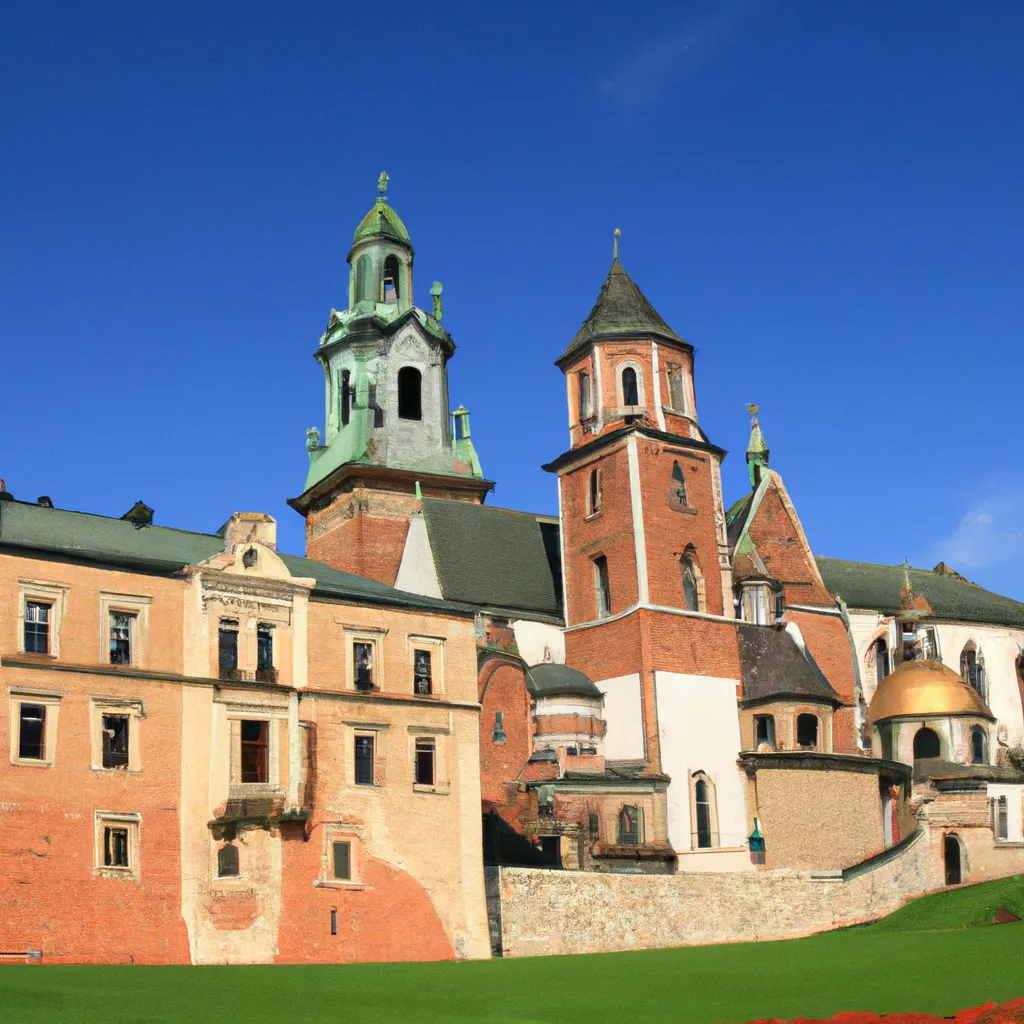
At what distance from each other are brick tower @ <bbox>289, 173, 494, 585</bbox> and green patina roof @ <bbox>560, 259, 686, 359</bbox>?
941 cm

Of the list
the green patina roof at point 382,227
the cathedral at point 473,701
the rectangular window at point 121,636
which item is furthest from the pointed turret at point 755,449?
the rectangular window at point 121,636

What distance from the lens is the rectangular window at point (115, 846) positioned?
3456 centimetres

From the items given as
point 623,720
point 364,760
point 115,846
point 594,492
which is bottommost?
point 115,846

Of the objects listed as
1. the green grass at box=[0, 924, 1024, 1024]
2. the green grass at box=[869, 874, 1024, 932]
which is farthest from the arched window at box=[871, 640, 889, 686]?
the green grass at box=[0, 924, 1024, 1024]

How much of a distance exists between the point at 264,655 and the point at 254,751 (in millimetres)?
2532

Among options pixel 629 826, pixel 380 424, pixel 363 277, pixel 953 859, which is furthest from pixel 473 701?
pixel 363 277

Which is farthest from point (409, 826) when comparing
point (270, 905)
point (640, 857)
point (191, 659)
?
point (640, 857)

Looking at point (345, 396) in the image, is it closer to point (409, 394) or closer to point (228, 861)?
point (409, 394)

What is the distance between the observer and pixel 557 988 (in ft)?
99.5

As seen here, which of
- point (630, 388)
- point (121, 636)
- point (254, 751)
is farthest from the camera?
point (630, 388)

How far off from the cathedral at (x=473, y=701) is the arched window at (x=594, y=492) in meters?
0.27

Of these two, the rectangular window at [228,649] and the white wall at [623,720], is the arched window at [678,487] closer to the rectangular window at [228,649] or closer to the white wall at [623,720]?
the white wall at [623,720]

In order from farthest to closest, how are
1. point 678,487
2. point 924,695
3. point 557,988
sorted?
point 924,695 < point 678,487 < point 557,988

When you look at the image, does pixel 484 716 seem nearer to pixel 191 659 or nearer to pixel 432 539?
pixel 432 539
